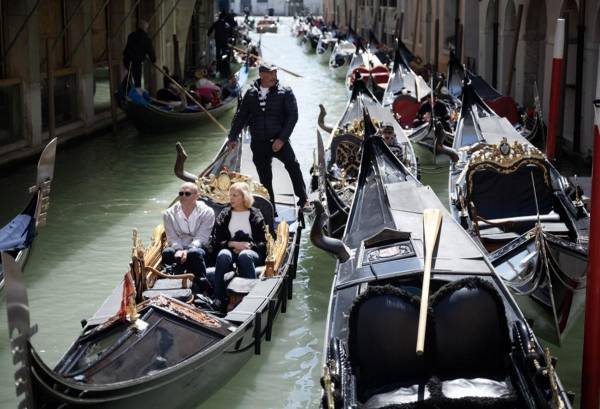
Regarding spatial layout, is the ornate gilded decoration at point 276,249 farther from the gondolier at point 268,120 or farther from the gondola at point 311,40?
the gondola at point 311,40

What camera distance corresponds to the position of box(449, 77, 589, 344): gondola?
3.33 meters

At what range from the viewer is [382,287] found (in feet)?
8.57

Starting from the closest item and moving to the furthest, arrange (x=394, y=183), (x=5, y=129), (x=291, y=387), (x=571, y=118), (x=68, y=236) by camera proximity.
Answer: (x=291, y=387), (x=394, y=183), (x=68, y=236), (x=5, y=129), (x=571, y=118)

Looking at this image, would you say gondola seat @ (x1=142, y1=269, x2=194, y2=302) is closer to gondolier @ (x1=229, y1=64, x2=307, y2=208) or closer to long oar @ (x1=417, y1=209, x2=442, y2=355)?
long oar @ (x1=417, y1=209, x2=442, y2=355)

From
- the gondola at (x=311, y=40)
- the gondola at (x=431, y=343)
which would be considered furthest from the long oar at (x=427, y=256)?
the gondola at (x=311, y=40)

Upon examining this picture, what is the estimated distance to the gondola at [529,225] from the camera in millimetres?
3328

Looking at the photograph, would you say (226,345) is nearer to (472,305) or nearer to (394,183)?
(472,305)

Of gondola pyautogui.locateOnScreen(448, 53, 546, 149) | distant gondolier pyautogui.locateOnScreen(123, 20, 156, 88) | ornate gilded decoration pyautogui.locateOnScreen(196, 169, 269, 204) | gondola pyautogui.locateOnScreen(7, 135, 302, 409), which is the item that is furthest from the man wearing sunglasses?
distant gondolier pyautogui.locateOnScreen(123, 20, 156, 88)

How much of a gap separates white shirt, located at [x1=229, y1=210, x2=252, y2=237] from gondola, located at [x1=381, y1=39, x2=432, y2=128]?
400 cm

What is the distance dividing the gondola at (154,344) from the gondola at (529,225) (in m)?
0.86

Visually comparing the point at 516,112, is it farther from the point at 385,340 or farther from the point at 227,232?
the point at 385,340

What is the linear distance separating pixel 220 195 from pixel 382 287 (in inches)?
65.8

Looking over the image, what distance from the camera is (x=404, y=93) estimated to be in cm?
842

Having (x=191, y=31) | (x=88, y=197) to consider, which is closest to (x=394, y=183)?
(x=88, y=197)
